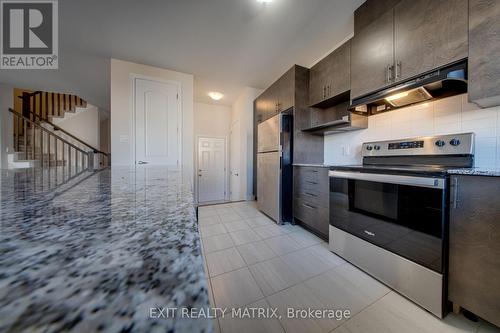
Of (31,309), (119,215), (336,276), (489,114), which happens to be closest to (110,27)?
(119,215)

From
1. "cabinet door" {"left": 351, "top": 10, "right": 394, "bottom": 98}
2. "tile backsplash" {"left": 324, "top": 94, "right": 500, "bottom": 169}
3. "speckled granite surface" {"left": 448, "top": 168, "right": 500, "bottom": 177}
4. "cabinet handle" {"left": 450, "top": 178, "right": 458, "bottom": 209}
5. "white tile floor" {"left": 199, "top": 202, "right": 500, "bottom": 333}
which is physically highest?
"cabinet door" {"left": 351, "top": 10, "right": 394, "bottom": 98}

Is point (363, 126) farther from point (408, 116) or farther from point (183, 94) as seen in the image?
point (183, 94)

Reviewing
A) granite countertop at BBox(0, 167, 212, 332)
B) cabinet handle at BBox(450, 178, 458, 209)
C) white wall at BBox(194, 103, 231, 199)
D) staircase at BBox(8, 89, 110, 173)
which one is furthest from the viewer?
white wall at BBox(194, 103, 231, 199)

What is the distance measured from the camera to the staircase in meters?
3.81

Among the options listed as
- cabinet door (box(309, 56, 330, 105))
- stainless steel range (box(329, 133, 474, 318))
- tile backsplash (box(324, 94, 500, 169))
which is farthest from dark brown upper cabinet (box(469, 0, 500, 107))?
cabinet door (box(309, 56, 330, 105))

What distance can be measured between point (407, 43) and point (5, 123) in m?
6.37

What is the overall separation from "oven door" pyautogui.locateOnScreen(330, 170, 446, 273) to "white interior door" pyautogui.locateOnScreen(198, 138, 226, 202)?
3551mm

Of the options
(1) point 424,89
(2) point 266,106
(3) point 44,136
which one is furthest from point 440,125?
(3) point 44,136

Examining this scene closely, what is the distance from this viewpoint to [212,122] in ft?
15.8

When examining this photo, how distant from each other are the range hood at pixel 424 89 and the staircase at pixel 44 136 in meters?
4.84

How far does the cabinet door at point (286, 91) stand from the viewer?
254 cm

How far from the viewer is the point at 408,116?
65.8 inches

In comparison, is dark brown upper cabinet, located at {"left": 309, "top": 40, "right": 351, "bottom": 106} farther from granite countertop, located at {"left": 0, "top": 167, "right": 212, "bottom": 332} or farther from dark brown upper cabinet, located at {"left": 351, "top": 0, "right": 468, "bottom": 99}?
granite countertop, located at {"left": 0, "top": 167, "right": 212, "bottom": 332}

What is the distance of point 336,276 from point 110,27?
3.54 meters
